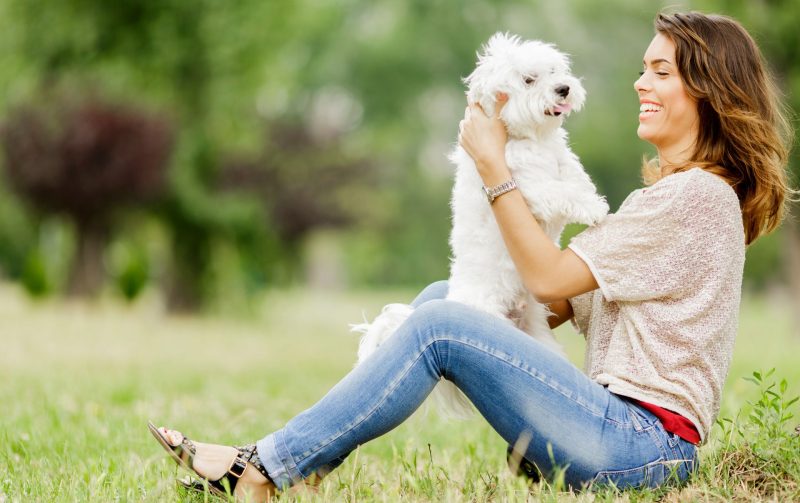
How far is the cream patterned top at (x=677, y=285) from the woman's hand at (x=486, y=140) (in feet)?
1.15

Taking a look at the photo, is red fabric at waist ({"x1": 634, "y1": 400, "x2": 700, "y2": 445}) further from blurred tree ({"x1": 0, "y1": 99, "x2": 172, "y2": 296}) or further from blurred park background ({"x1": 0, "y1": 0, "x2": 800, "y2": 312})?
blurred tree ({"x1": 0, "y1": 99, "x2": 172, "y2": 296})

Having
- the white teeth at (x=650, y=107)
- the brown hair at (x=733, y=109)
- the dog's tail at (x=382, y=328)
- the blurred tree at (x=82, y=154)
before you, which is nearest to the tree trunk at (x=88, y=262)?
the blurred tree at (x=82, y=154)

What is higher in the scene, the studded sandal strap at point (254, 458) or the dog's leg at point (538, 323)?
the dog's leg at point (538, 323)

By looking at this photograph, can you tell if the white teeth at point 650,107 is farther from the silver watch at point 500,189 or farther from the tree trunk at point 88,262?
the tree trunk at point 88,262

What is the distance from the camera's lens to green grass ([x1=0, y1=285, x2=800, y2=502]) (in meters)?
2.81

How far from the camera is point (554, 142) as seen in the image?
3070mm

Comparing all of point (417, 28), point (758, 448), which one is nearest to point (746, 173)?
point (758, 448)

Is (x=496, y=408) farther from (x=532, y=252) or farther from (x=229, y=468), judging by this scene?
(x=229, y=468)

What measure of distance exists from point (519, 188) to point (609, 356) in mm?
635

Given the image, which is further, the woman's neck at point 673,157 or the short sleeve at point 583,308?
the short sleeve at point 583,308

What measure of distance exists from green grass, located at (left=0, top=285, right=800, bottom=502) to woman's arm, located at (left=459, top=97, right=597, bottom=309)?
602 millimetres

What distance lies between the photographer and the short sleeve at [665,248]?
2625 mm

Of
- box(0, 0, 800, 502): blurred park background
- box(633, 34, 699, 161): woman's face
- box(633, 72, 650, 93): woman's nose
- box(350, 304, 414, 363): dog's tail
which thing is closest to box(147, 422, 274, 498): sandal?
box(0, 0, 800, 502): blurred park background

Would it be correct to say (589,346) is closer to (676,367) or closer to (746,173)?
(676,367)
